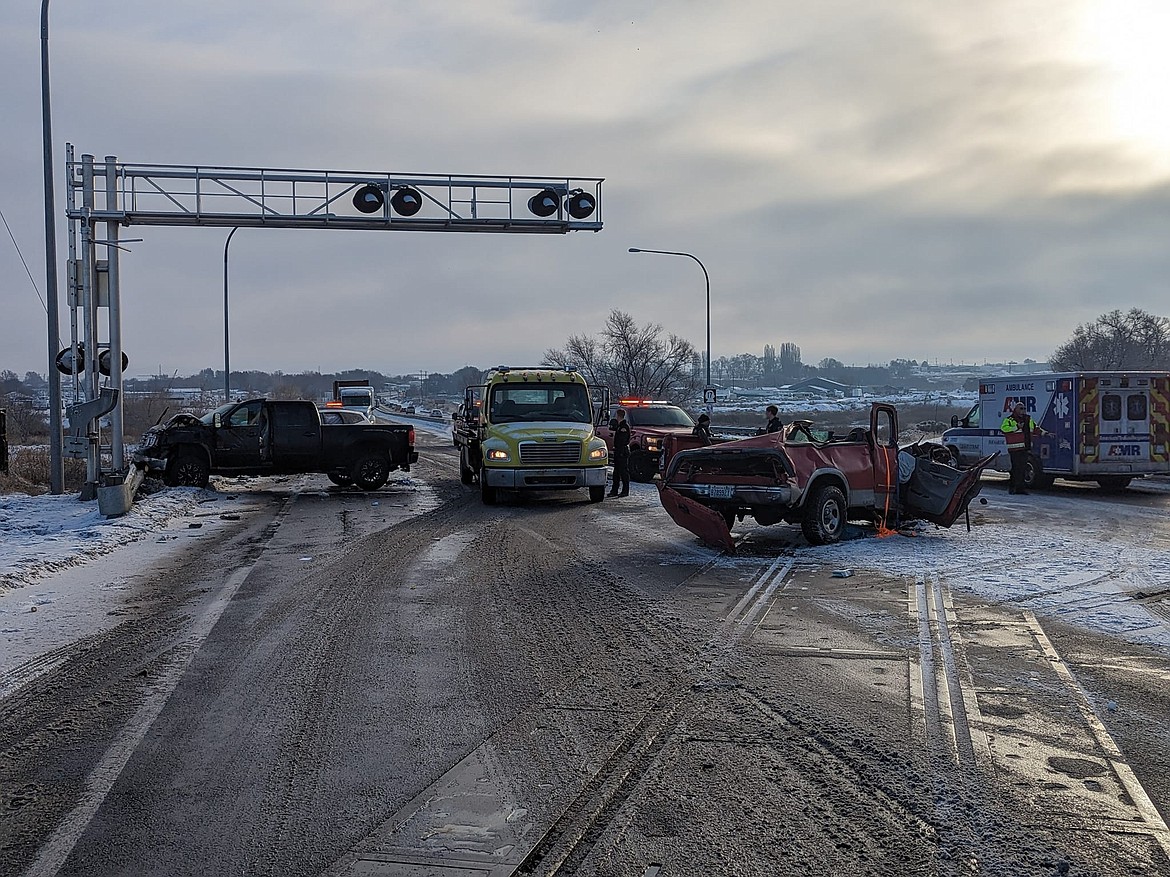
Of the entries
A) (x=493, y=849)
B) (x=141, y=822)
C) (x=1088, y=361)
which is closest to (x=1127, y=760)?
(x=493, y=849)

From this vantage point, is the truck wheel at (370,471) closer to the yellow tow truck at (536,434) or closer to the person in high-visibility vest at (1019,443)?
the yellow tow truck at (536,434)

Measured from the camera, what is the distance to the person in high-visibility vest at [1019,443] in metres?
20.6

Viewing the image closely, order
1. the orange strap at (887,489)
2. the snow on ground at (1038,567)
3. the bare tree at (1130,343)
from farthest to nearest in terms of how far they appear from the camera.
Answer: the bare tree at (1130,343) < the orange strap at (887,489) < the snow on ground at (1038,567)

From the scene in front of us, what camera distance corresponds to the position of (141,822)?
174 inches

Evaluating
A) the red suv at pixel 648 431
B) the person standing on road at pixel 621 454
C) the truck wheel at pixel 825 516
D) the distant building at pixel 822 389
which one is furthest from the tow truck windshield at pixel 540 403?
the distant building at pixel 822 389

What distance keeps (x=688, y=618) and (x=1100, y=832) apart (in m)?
4.57

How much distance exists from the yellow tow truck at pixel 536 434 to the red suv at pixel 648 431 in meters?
2.62

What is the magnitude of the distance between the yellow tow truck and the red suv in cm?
262

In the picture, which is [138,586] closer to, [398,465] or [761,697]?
[761,697]

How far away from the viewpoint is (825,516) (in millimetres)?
12844

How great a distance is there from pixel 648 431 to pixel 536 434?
5882mm

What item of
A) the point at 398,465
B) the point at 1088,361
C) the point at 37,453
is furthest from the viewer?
the point at 1088,361

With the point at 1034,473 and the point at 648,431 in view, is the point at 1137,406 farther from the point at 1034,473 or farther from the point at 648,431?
the point at 648,431

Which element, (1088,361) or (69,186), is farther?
(1088,361)
